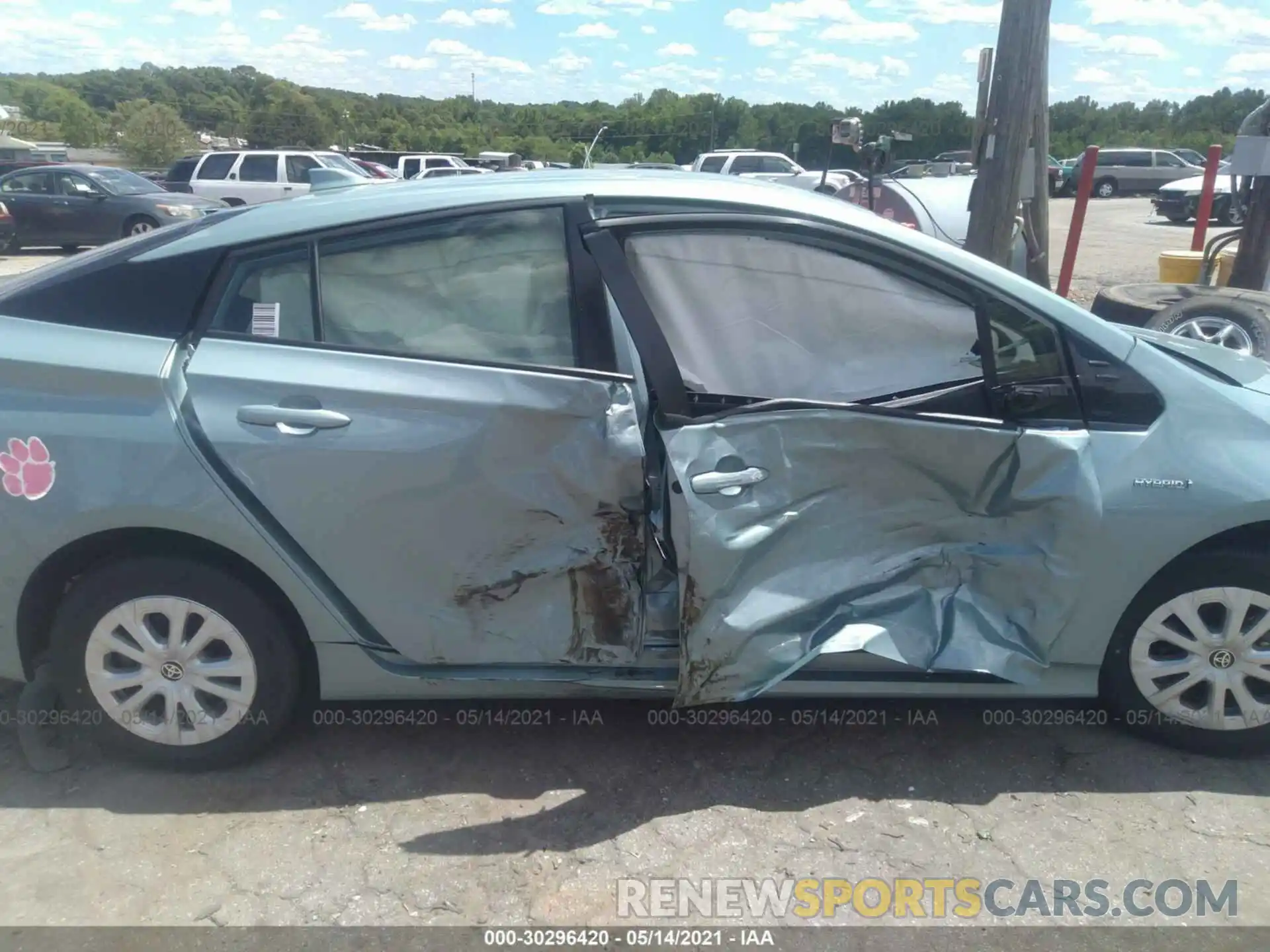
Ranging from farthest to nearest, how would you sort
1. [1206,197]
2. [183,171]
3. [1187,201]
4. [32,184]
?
[1187,201]
[183,171]
[32,184]
[1206,197]

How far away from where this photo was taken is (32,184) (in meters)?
17.8

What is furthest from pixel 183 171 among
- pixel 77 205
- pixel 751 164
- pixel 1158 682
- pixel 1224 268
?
pixel 1158 682

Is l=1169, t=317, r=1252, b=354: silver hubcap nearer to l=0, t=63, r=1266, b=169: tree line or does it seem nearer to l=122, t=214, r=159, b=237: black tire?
l=122, t=214, r=159, b=237: black tire

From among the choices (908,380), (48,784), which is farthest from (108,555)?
(908,380)

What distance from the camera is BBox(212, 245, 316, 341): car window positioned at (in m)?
2.90

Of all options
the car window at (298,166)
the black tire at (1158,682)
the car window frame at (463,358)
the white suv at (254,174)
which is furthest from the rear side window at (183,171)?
the black tire at (1158,682)

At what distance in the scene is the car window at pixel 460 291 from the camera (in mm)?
2914

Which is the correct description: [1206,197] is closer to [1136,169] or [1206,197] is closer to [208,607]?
[208,607]

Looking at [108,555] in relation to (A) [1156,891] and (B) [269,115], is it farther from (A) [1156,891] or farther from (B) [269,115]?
(B) [269,115]

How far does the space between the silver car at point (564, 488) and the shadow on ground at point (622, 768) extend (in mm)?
167

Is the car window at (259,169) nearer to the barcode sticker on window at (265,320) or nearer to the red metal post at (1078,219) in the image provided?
the red metal post at (1078,219)

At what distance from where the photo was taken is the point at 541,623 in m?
2.96

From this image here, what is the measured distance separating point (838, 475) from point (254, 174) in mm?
20024

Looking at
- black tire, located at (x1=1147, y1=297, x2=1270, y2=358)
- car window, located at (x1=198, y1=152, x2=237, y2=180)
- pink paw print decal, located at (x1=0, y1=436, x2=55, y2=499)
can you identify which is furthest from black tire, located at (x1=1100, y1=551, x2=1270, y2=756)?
car window, located at (x1=198, y1=152, x2=237, y2=180)
